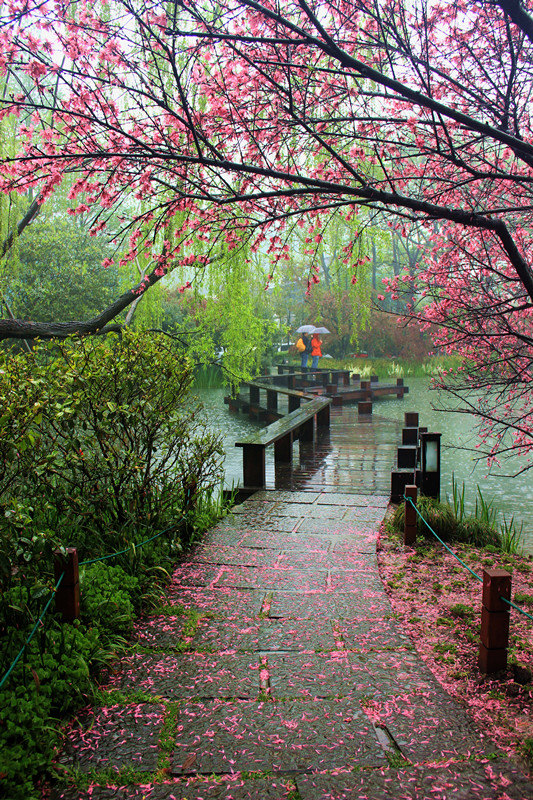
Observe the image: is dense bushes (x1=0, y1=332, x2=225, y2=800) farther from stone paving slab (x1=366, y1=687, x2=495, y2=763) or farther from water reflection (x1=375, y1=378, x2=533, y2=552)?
water reflection (x1=375, y1=378, x2=533, y2=552)

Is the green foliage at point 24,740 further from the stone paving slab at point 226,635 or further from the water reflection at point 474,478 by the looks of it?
the water reflection at point 474,478

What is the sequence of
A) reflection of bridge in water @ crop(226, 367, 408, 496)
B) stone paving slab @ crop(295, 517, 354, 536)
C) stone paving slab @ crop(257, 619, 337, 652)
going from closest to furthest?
stone paving slab @ crop(257, 619, 337, 652), stone paving slab @ crop(295, 517, 354, 536), reflection of bridge in water @ crop(226, 367, 408, 496)

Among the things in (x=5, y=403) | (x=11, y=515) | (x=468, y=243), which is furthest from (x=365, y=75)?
(x=468, y=243)

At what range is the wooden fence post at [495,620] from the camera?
2.73 meters

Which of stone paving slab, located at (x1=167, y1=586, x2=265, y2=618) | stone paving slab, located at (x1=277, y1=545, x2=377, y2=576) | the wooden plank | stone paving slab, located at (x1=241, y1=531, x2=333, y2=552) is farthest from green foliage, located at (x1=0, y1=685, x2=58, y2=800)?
the wooden plank


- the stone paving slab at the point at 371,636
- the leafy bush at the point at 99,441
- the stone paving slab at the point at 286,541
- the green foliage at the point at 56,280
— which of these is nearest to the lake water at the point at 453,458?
the stone paving slab at the point at 286,541

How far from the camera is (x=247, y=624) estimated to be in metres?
3.35

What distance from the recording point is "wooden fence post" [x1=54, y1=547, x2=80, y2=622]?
273cm

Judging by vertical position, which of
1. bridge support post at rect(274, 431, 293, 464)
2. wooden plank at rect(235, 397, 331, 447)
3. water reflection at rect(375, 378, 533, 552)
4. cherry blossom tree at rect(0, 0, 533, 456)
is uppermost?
cherry blossom tree at rect(0, 0, 533, 456)

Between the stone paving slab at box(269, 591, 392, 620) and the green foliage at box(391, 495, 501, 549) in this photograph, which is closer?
the stone paving slab at box(269, 591, 392, 620)

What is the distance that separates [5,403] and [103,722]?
1462 millimetres

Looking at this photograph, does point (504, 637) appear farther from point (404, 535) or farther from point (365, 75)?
point (365, 75)

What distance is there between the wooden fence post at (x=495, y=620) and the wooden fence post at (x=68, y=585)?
194 centimetres

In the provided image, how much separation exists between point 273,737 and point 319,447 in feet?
23.9
